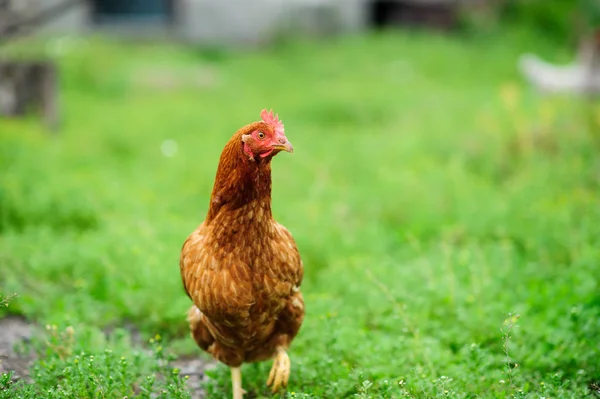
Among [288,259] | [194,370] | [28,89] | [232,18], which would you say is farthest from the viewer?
[232,18]

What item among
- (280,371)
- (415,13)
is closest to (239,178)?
(280,371)

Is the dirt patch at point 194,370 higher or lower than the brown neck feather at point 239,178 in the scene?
lower

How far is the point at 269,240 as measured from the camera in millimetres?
3074

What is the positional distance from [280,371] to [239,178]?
94 cm

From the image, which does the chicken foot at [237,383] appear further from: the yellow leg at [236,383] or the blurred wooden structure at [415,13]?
the blurred wooden structure at [415,13]

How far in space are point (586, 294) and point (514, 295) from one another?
418mm

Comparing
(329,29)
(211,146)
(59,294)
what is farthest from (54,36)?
(59,294)

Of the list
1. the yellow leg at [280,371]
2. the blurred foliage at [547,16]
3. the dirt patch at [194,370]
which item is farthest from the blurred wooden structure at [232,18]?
the yellow leg at [280,371]

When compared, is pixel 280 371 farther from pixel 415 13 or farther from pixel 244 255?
pixel 415 13

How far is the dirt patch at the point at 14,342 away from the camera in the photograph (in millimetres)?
3332

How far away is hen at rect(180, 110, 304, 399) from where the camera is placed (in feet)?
9.56

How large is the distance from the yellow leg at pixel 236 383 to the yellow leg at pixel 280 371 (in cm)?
14

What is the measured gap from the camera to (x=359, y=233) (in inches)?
206

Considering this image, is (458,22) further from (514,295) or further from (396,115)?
(514,295)
